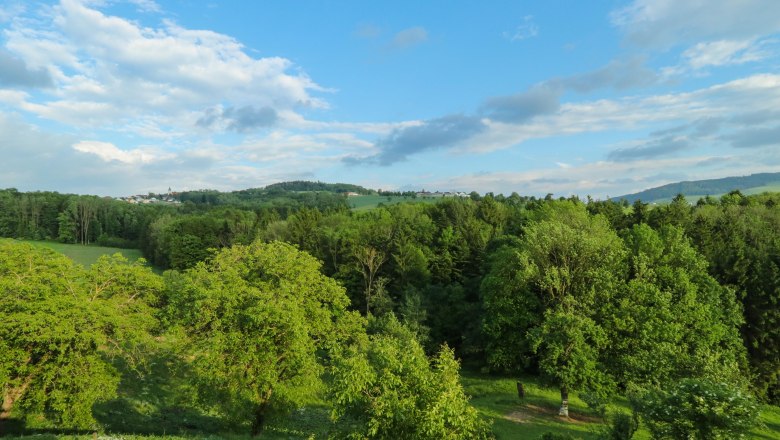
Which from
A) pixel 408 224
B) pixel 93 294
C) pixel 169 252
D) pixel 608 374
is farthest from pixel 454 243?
pixel 169 252

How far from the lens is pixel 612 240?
44531 millimetres

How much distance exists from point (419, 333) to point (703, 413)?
1525 inches

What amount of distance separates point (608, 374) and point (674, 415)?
821 inches

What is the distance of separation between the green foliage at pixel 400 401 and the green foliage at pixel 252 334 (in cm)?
771

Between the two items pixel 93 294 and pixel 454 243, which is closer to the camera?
pixel 93 294

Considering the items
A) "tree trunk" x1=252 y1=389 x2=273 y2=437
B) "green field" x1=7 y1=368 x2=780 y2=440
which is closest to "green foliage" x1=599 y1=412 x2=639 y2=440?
"green field" x1=7 y1=368 x2=780 y2=440

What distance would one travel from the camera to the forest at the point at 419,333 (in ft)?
61.5

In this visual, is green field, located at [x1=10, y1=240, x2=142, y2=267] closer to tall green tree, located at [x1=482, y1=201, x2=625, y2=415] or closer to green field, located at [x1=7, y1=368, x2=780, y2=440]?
green field, located at [x1=7, y1=368, x2=780, y2=440]

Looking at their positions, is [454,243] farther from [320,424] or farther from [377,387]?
[377,387]

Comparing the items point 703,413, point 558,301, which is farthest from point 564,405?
point 703,413

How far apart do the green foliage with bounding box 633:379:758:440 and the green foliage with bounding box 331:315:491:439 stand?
734 centimetres

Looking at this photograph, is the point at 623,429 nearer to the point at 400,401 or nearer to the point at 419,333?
the point at 400,401

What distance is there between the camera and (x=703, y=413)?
16516mm

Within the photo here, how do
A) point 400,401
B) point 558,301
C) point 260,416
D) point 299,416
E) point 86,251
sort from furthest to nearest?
1. point 86,251
2. point 558,301
3. point 299,416
4. point 260,416
5. point 400,401
